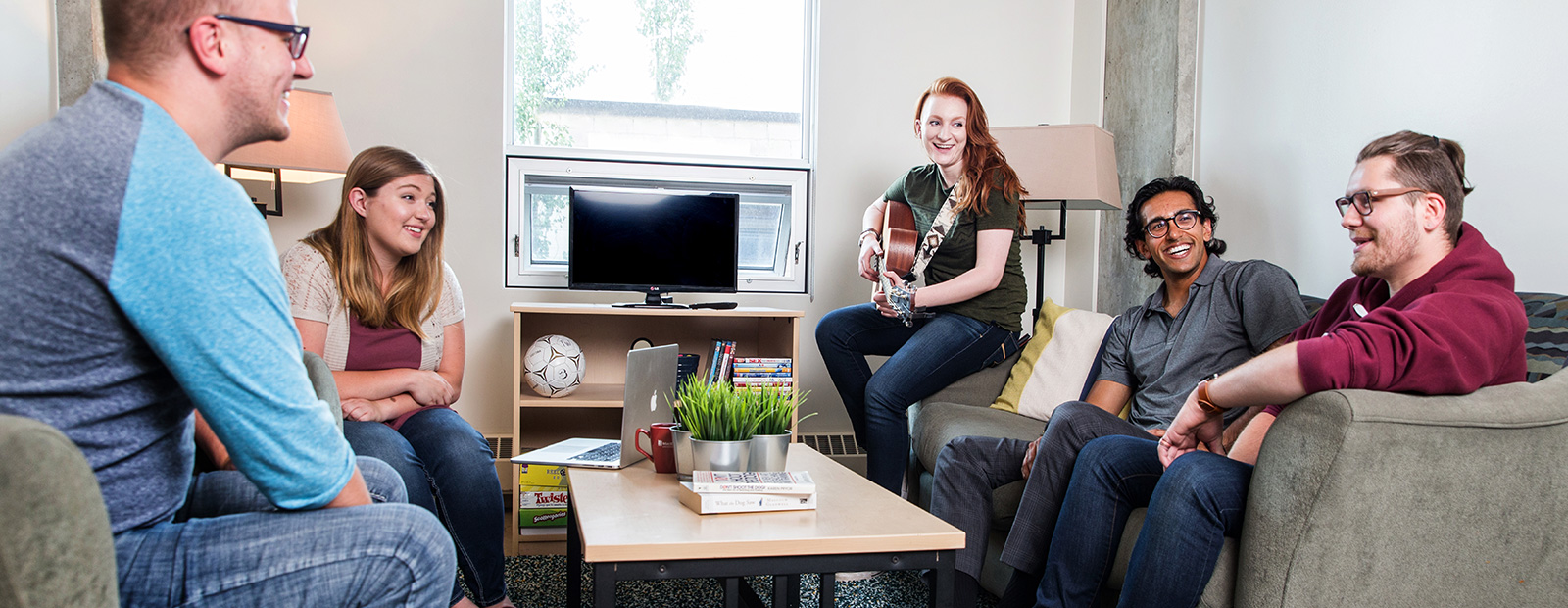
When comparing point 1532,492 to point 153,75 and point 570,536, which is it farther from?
point 153,75

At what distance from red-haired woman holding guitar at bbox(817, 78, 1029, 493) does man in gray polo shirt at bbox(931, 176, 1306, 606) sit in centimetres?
36

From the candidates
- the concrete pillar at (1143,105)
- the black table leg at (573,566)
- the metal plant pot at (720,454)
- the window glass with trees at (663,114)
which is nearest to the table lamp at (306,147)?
the window glass with trees at (663,114)

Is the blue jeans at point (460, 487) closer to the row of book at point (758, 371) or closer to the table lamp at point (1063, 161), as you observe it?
the row of book at point (758, 371)

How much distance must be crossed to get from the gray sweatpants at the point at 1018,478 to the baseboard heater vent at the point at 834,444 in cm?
153

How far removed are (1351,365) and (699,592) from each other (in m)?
1.50

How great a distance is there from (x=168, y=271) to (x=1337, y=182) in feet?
8.36

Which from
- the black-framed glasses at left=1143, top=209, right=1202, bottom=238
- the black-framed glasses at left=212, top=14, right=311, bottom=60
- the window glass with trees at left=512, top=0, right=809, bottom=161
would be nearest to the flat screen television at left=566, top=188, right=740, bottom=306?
the window glass with trees at left=512, top=0, right=809, bottom=161

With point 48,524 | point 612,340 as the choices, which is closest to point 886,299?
point 612,340

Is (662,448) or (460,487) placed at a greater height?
(662,448)

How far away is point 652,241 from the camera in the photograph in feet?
10.6

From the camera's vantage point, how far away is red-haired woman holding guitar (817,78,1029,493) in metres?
2.58

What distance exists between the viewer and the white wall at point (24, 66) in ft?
8.52

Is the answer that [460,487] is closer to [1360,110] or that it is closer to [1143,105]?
[1360,110]

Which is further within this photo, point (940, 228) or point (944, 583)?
point (940, 228)
